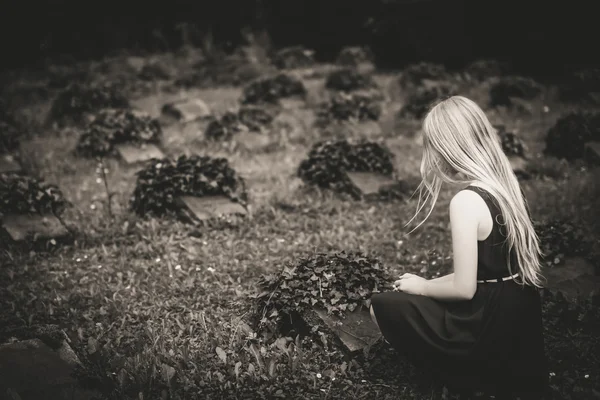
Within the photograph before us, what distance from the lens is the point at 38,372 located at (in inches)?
129

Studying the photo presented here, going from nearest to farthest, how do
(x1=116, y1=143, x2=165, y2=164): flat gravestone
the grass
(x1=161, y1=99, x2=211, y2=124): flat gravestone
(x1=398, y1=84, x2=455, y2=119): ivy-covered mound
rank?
the grass
(x1=116, y1=143, x2=165, y2=164): flat gravestone
(x1=161, y1=99, x2=211, y2=124): flat gravestone
(x1=398, y1=84, x2=455, y2=119): ivy-covered mound

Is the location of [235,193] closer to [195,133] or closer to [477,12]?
[195,133]

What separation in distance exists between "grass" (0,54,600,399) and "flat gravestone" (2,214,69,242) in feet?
0.51

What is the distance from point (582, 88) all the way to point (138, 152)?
23.9 ft

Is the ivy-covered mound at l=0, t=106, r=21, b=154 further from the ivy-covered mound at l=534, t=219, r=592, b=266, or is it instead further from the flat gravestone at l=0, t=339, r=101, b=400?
the ivy-covered mound at l=534, t=219, r=592, b=266

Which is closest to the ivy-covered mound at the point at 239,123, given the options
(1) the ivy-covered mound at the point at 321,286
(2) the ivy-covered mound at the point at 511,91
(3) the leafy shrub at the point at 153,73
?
(3) the leafy shrub at the point at 153,73

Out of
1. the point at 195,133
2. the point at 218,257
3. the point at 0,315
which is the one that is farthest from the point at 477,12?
the point at 0,315

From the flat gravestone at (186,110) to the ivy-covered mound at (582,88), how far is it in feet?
19.6

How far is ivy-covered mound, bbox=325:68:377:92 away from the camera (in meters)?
10.3

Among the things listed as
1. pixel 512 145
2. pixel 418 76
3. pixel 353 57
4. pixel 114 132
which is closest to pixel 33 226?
pixel 114 132

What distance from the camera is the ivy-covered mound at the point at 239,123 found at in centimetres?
809

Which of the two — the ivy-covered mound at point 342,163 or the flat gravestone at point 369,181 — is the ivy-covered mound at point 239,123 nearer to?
the ivy-covered mound at point 342,163

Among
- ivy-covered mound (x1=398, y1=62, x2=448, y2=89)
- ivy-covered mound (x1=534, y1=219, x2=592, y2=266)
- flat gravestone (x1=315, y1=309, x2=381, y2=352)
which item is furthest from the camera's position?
ivy-covered mound (x1=398, y1=62, x2=448, y2=89)

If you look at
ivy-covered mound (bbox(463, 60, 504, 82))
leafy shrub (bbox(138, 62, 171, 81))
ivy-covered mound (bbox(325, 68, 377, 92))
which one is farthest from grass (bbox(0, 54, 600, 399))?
ivy-covered mound (bbox(463, 60, 504, 82))
